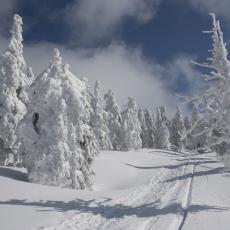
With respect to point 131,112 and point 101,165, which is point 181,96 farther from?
point 131,112

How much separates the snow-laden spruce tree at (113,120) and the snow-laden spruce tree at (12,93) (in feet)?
147

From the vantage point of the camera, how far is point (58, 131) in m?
23.1

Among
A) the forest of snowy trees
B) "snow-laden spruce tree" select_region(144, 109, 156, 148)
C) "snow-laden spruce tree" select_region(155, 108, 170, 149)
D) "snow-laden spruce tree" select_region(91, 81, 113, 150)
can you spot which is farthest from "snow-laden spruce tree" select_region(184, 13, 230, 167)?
"snow-laden spruce tree" select_region(144, 109, 156, 148)

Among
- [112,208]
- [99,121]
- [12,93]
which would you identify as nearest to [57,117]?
[112,208]

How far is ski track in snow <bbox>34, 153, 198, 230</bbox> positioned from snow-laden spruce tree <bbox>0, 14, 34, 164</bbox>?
13.5 metres

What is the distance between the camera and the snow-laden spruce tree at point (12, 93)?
31.0m

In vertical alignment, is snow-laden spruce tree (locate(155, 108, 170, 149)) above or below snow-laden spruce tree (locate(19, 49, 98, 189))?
above

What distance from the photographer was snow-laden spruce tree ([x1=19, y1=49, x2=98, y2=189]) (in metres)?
22.6

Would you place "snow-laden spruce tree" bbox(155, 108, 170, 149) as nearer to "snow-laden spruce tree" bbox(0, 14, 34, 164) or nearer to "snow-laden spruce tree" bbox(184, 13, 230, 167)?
"snow-laden spruce tree" bbox(0, 14, 34, 164)

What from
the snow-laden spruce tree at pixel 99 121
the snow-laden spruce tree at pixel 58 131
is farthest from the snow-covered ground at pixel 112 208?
the snow-laden spruce tree at pixel 99 121

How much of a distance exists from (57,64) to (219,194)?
45.3 ft

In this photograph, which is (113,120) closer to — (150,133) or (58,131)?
(150,133)

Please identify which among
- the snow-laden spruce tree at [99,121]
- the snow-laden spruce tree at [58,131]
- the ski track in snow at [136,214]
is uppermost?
the snow-laden spruce tree at [99,121]

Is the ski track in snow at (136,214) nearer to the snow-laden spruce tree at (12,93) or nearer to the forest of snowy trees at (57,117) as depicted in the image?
the forest of snowy trees at (57,117)
